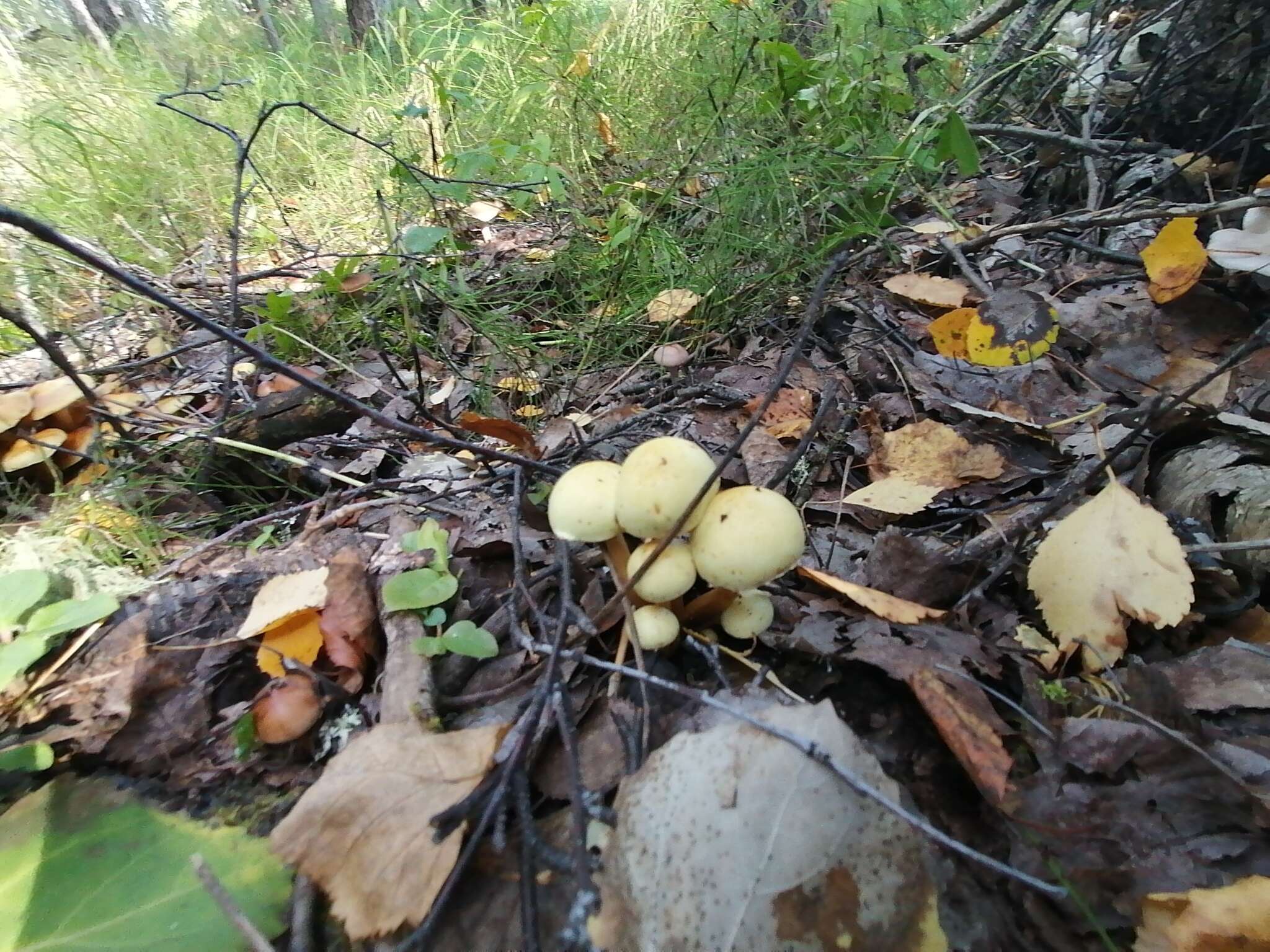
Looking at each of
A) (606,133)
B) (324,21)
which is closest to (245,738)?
(606,133)

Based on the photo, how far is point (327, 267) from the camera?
3006 millimetres

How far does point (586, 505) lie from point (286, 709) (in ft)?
2.20

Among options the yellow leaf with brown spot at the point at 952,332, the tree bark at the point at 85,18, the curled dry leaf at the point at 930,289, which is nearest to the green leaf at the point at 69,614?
the yellow leaf with brown spot at the point at 952,332

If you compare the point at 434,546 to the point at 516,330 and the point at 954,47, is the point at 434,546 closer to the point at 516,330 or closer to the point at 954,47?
the point at 516,330

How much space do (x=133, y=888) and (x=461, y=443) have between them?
84cm

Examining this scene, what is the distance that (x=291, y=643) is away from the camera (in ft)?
4.15

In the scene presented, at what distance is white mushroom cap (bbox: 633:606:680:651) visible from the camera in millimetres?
1087

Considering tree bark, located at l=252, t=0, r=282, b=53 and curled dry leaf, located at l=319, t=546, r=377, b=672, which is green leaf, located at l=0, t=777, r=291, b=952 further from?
tree bark, located at l=252, t=0, r=282, b=53

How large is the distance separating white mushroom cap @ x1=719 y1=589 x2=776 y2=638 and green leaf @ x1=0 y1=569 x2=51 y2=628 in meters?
1.31

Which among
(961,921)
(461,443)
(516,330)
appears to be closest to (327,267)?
(516,330)

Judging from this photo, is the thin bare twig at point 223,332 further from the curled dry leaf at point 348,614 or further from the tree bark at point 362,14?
the tree bark at point 362,14

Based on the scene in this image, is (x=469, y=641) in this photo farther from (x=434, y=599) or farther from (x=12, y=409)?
(x=12, y=409)

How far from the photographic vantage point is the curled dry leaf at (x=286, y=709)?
45.2 inches

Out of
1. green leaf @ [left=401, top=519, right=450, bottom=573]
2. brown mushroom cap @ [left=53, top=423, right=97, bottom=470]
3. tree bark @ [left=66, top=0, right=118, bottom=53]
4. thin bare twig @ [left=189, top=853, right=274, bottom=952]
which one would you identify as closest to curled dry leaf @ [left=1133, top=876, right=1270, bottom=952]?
thin bare twig @ [left=189, top=853, right=274, bottom=952]
